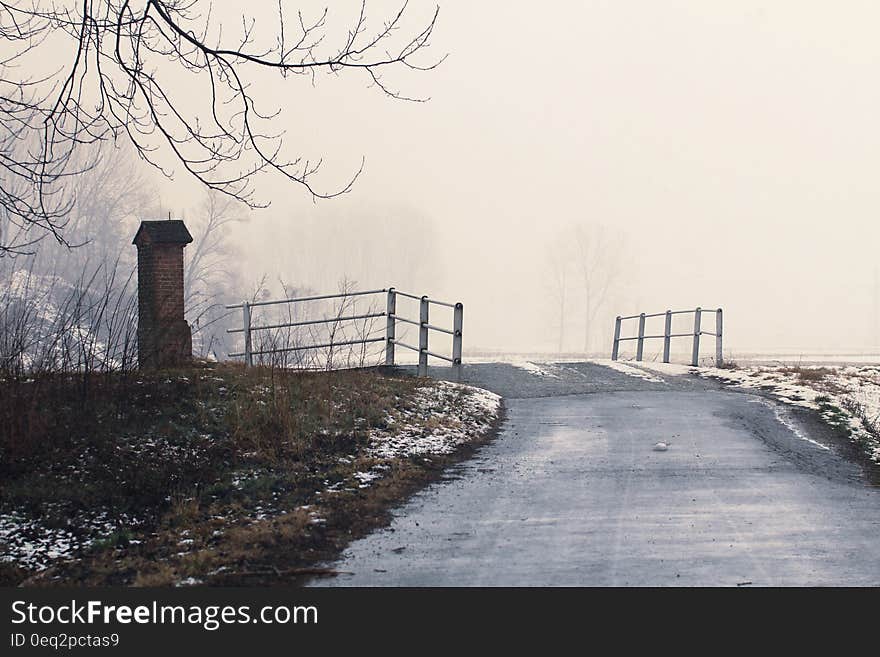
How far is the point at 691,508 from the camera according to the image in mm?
8023

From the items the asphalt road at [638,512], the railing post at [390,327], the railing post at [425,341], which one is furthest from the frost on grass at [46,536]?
the railing post at [425,341]

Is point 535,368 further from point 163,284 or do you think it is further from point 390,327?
point 163,284

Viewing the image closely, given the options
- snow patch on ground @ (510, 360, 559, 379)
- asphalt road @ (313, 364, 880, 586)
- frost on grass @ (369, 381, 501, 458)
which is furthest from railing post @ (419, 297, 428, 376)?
asphalt road @ (313, 364, 880, 586)

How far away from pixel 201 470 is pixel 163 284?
7.60 meters

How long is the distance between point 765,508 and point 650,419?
5.09 m

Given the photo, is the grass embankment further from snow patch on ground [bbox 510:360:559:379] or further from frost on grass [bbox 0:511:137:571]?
snow patch on ground [bbox 510:360:559:379]

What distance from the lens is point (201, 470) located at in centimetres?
882

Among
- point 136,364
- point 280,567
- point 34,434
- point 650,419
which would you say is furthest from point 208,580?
point 650,419

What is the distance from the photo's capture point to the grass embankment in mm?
6703

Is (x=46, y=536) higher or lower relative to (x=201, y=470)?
lower

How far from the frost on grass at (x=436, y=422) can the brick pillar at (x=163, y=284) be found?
13.9ft

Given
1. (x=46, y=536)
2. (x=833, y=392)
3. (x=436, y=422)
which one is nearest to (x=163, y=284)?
(x=436, y=422)

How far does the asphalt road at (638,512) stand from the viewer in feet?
20.1

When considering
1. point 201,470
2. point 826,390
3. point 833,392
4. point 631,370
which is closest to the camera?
point 201,470
